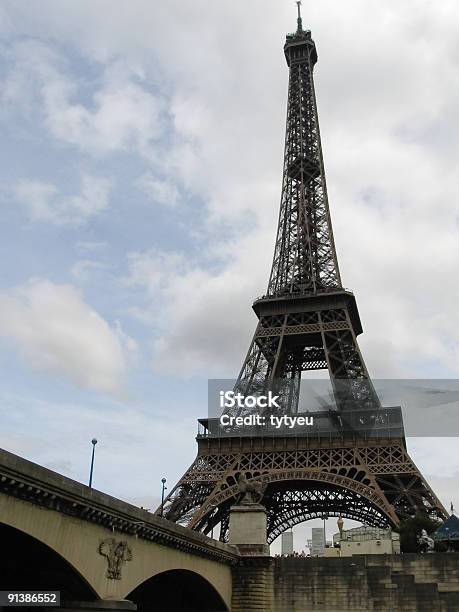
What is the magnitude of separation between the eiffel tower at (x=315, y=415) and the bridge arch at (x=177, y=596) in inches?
501

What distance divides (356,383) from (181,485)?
19606mm

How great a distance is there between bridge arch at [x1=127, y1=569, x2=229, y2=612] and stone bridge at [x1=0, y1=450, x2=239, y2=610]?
677 cm

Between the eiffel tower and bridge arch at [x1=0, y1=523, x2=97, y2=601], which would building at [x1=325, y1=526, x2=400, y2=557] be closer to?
the eiffel tower

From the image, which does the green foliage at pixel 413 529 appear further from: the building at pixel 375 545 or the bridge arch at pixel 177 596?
the bridge arch at pixel 177 596

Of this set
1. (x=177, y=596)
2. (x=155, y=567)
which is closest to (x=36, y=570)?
(x=155, y=567)

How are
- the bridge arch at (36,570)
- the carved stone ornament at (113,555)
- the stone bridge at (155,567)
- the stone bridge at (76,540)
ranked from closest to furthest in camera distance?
the stone bridge at (76,540), the stone bridge at (155,567), the bridge arch at (36,570), the carved stone ornament at (113,555)

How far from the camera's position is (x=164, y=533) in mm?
29312

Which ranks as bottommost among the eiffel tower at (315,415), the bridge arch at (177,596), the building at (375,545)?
the bridge arch at (177,596)

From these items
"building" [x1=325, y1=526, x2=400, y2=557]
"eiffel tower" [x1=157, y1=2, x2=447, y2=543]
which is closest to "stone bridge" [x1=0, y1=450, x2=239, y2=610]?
"building" [x1=325, y1=526, x2=400, y2=557]

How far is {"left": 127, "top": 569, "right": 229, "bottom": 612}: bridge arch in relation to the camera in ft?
128

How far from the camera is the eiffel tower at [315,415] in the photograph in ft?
188

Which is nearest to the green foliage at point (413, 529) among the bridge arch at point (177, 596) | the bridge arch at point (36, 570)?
the bridge arch at point (177, 596)

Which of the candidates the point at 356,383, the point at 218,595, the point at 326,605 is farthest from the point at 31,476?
the point at 356,383

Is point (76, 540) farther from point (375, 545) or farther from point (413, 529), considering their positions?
point (375, 545)
